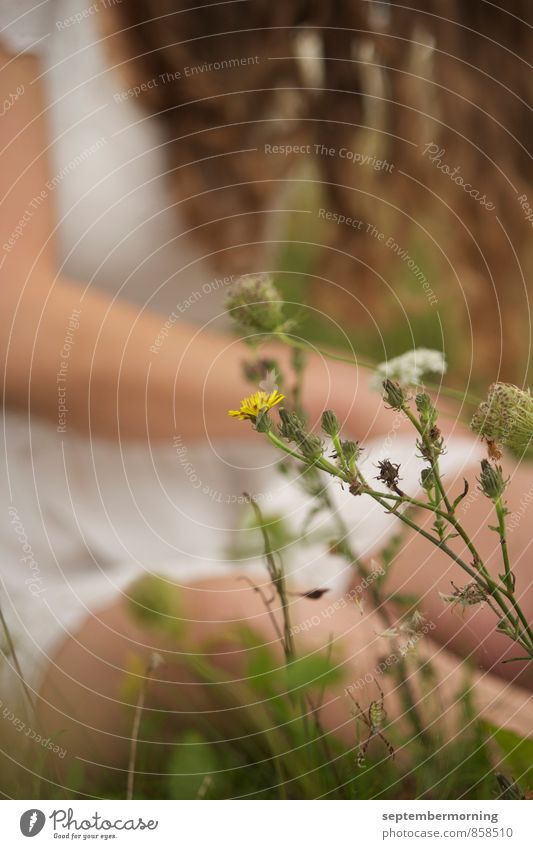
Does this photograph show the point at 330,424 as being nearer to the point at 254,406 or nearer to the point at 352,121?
the point at 254,406

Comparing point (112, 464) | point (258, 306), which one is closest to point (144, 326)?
point (112, 464)

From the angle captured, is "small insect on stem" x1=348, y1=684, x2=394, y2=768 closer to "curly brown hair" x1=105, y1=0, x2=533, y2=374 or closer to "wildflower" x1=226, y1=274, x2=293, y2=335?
"wildflower" x1=226, y1=274, x2=293, y2=335

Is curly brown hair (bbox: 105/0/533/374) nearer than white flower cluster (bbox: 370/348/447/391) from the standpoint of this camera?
No

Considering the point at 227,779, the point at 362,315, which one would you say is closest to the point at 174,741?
the point at 227,779

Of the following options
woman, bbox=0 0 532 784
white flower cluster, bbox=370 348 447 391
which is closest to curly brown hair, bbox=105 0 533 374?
woman, bbox=0 0 532 784

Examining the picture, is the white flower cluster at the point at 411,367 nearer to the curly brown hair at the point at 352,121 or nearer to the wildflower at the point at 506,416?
the wildflower at the point at 506,416

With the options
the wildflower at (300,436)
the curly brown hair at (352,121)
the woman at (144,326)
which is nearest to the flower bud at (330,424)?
the wildflower at (300,436)
